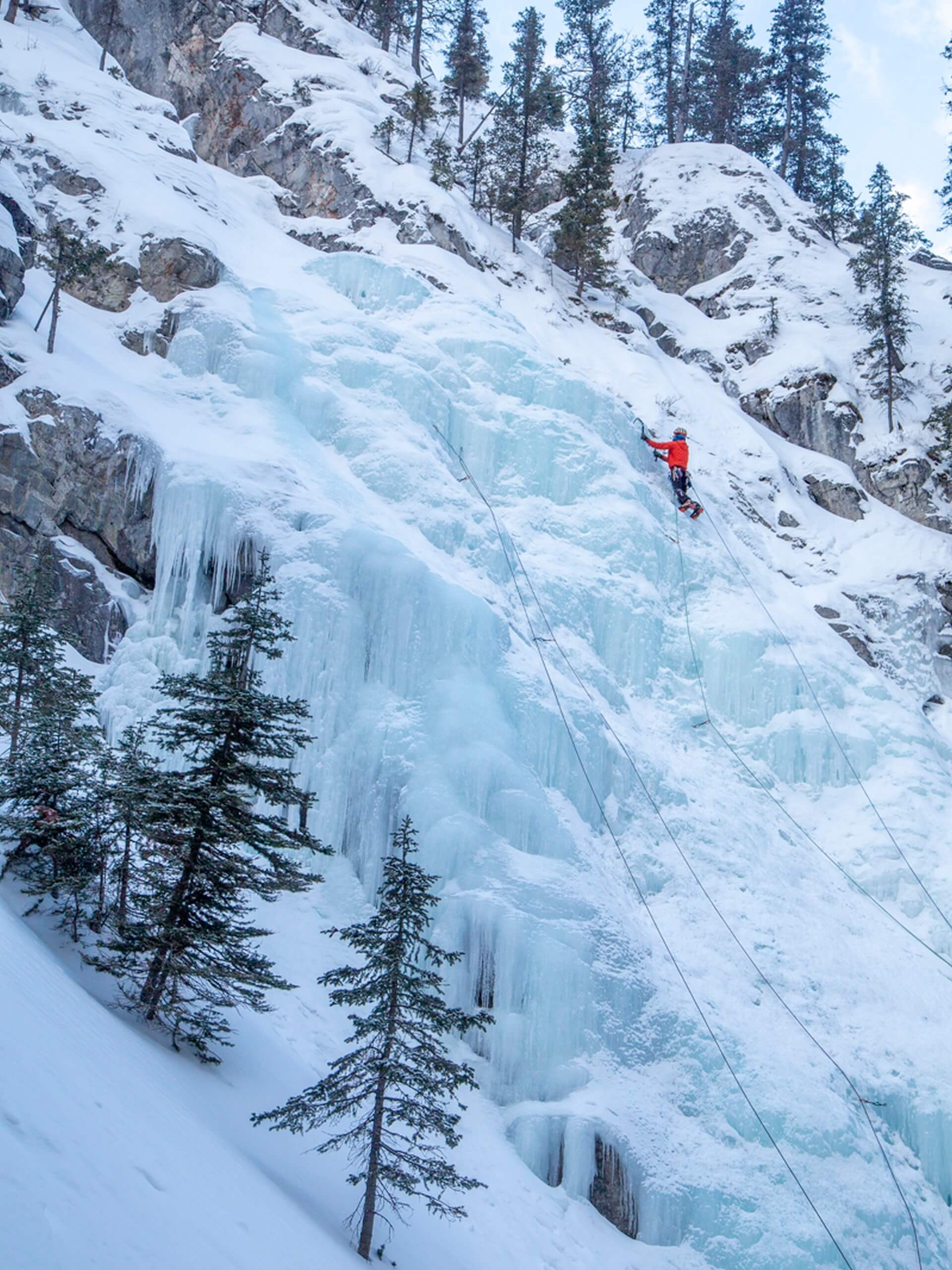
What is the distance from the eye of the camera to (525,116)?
2805 centimetres

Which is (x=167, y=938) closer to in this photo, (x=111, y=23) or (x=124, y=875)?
(x=124, y=875)

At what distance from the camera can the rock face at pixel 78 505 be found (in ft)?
42.0

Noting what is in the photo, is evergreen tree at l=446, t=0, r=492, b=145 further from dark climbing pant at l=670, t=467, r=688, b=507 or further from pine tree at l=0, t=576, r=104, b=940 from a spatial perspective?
pine tree at l=0, t=576, r=104, b=940

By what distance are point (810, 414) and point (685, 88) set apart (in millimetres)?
21899

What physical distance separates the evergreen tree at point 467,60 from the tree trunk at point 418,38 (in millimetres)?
1302

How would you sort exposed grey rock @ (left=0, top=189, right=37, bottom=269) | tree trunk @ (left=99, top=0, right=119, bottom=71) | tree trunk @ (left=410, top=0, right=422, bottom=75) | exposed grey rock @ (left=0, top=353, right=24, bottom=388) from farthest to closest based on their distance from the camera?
tree trunk @ (left=410, top=0, right=422, bottom=75) < tree trunk @ (left=99, top=0, right=119, bottom=71) < exposed grey rock @ (left=0, top=189, right=37, bottom=269) < exposed grey rock @ (left=0, top=353, right=24, bottom=388)

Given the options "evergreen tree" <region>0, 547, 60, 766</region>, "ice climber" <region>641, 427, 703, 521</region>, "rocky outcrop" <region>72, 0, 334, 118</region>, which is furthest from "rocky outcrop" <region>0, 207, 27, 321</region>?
"rocky outcrop" <region>72, 0, 334, 118</region>

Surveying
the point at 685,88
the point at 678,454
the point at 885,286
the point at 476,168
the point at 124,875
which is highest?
the point at 685,88

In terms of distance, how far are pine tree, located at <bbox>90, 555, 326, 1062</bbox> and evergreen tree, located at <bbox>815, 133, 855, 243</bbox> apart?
28.9 metres

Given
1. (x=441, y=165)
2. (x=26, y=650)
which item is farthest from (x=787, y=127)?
(x=26, y=650)

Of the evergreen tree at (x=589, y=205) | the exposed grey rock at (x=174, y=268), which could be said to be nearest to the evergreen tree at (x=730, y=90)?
the evergreen tree at (x=589, y=205)

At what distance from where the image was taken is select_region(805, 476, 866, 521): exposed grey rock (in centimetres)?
2083

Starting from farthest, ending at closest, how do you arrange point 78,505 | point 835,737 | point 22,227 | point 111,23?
1. point 111,23
2. point 22,227
3. point 835,737
4. point 78,505

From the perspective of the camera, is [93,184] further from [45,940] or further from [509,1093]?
[509,1093]
